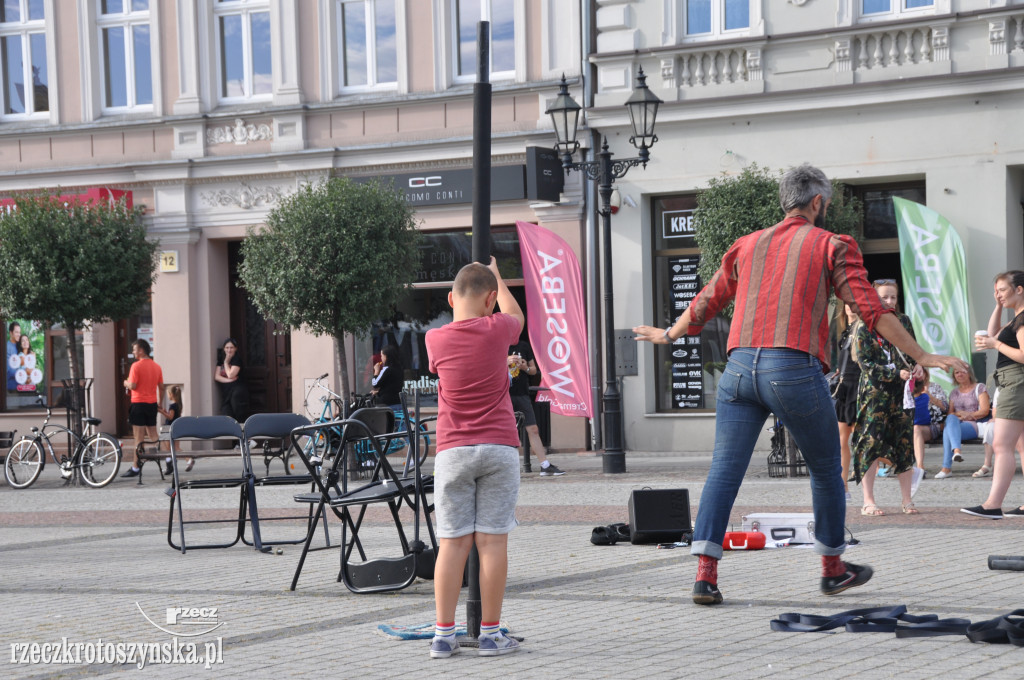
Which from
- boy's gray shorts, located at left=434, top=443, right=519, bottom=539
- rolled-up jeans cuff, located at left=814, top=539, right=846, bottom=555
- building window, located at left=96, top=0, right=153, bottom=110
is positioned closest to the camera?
boy's gray shorts, located at left=434, top=443, right=519, bottom=539

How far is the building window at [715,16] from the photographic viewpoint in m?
17.8

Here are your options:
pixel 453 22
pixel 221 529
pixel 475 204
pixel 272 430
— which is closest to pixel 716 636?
pixel 475 204

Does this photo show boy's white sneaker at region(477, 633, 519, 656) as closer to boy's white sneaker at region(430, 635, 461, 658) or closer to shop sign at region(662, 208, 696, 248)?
boy's white sneaker at region(430, 635, 461, 658)

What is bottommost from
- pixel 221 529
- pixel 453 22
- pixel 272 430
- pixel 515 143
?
pixel 221 529

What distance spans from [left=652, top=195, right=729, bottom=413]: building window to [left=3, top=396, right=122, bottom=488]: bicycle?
733 cm

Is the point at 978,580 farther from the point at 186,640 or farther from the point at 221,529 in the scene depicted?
the point at 221,529

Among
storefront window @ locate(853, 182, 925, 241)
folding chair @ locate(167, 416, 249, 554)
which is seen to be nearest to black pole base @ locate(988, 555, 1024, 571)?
folding chair @ locate(167, 416, 249, 554)

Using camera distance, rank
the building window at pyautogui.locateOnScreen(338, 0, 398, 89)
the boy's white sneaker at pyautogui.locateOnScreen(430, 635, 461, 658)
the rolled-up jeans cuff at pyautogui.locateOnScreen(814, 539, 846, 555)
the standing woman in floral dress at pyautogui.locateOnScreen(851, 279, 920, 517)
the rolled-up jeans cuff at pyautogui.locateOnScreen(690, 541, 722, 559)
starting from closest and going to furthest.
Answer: the boy's white sneaker at pyautogui.locateOnScreen(430, 635, 461, 658) → the rolled-up jeans cuff at pyautogui.locateOnScreen(690, 541, 722, 559) → the rolled-up jeans cuff at pyautogui.locateOnScreen(814, 539, 846, 555) → the standing woman in floral dress at pyautogui.locateOnScreen(851, 279, 920, 517) → the building window at pyautogui.locateOnScreen(338, 0, 398, 89)

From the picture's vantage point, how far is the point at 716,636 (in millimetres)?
5664

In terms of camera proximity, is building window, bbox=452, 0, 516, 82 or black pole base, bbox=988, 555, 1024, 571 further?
building window, bbox=452, 0, 516, 82

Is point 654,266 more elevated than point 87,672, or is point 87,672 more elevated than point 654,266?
point 654,266

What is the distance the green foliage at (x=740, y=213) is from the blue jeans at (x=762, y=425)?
9.64 metres

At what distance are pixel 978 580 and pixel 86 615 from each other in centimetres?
458

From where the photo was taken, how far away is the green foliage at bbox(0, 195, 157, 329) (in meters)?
16.8
